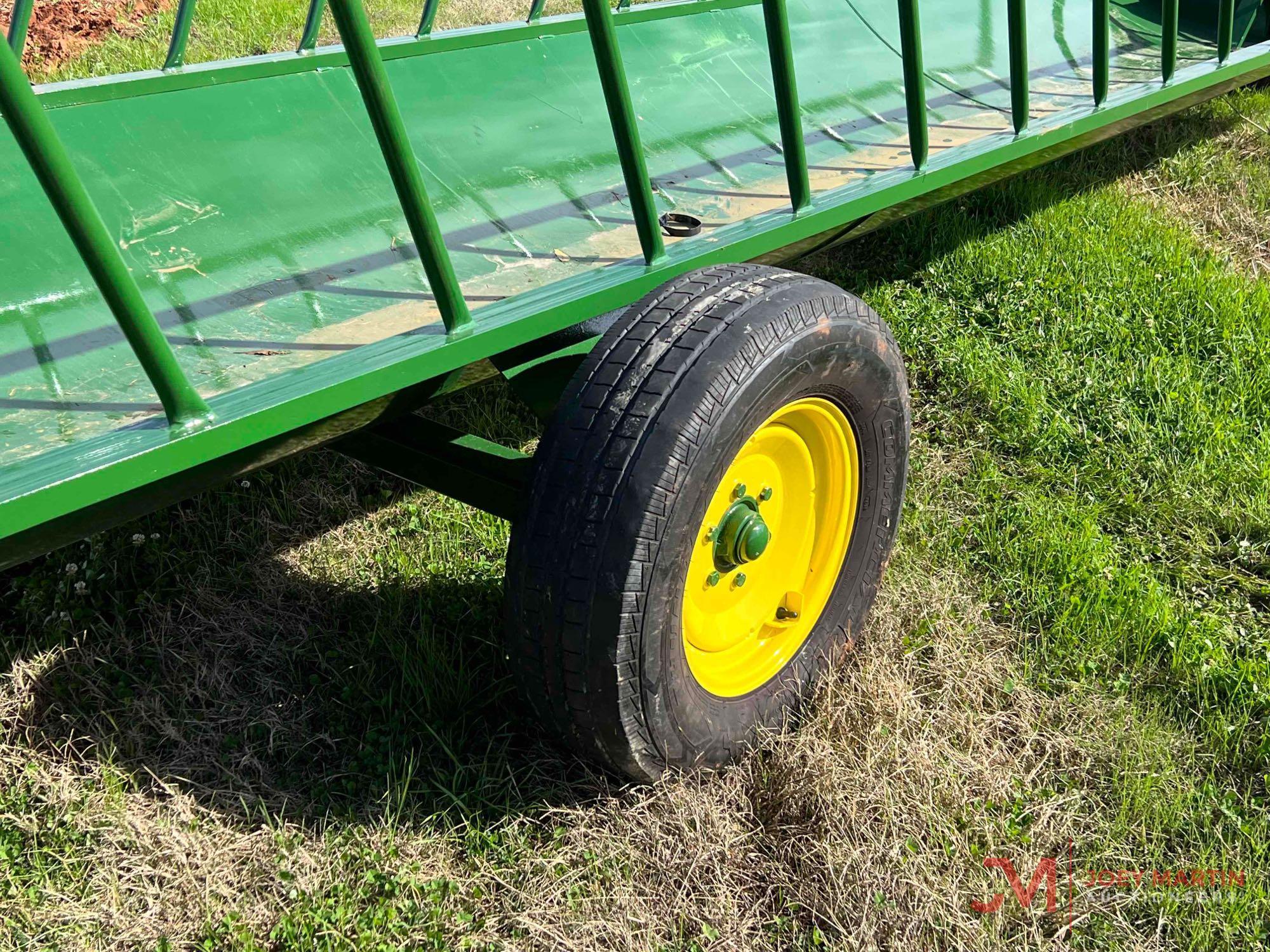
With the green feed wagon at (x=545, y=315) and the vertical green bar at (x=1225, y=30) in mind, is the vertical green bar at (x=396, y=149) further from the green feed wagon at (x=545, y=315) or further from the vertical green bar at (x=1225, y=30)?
the vertical green bar at (x=1225, y=30)

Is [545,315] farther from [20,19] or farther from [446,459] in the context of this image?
[20,19]

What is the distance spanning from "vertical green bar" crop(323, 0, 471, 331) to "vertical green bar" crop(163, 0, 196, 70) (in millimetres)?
2070

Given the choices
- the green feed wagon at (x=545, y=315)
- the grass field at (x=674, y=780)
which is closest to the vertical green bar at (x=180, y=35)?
the green feed wagon at (x=545, y=315)

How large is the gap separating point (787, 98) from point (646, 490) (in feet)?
3.36

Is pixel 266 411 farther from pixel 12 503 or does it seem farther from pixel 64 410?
pixel 64 410

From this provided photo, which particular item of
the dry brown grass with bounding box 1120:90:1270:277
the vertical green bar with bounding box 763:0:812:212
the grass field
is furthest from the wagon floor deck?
the grass field

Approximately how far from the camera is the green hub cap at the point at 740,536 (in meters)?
2.11

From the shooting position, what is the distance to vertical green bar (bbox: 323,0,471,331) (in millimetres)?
1591

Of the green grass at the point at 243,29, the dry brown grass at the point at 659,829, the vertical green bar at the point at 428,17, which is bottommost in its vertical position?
the dry brown grass at the point at 659,829

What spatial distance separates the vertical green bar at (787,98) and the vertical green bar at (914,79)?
0.39 m

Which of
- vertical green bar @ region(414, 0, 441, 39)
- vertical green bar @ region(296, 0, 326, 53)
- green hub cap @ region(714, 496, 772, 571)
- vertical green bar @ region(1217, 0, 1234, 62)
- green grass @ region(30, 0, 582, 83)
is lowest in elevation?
green hub cap @ region(714, 496, 772, 571)

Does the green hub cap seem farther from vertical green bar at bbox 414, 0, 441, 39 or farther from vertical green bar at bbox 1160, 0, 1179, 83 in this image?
vertical green bar at bbox 414, 0, 441, 39

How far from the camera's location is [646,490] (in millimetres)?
1799

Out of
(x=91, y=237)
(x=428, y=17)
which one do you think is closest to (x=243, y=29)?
(x=428, y=17)
